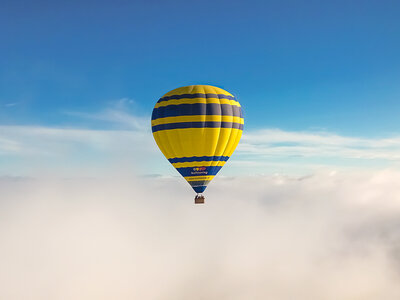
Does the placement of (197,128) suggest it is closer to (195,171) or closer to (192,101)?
(192,101)

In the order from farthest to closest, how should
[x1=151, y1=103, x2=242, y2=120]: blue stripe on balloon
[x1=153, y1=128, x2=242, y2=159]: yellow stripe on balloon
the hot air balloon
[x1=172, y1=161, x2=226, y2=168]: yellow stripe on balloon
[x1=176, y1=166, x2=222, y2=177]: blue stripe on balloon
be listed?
[x1=176, y1=166, x2=222, y2=177]: blue stripe on balloon, [x1=172, y1=161, x2=226, y2=168]: yellow stripe on balloon, [x1=153, y1=128, x2=242, y2=159]: yellow stripe on balloon, the hot air balloon, [x1=151, y1=103, x2=242, y2=120]: blue stripe on balloon

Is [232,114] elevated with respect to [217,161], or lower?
elevated

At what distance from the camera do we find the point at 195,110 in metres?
51.1

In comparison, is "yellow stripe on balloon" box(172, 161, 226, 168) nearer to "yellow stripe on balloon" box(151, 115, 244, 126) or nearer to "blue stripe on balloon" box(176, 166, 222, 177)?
"blue stripe on balloon" box(176, 166, 222, 177)

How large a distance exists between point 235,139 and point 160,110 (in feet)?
32.6

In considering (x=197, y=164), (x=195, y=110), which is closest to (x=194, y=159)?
(x=197, y=164)

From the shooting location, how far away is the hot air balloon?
51312mm

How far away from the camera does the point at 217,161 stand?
53500 mm

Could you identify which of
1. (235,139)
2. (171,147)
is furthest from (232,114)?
(171,147)

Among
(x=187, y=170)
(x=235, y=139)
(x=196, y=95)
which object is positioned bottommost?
(x=187, y=170)

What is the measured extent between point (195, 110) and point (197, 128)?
6.89 feet

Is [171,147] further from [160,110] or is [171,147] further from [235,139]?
[235,139]

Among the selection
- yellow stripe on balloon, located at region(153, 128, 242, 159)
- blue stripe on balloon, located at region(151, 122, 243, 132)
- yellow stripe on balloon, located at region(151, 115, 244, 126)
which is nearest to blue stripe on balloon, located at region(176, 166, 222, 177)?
yellow stripe on balloon, located at region(153, 128, 242, 159)

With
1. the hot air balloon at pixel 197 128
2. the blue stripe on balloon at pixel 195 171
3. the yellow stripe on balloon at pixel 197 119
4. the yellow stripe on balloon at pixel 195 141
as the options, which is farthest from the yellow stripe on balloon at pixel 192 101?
the blue stripe on balloon at pixel 195 171
